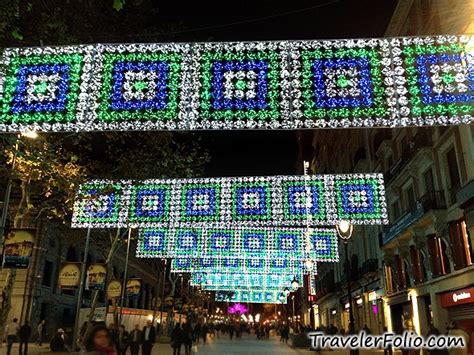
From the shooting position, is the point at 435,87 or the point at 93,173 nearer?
the point at 435,87

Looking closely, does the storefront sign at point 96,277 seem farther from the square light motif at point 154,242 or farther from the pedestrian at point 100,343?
the pedestrian at point 100,343

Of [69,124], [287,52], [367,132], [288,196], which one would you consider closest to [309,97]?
[287,52]

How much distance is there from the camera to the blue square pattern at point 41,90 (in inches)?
370

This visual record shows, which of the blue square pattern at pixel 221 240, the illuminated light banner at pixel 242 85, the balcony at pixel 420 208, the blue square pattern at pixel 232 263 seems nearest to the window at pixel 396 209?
the balcony at pixel 420 208

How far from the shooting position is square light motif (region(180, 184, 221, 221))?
21828mm

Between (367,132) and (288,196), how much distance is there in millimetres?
18518

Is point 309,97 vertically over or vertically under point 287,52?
under

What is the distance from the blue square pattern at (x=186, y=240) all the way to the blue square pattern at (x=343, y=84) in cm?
2319

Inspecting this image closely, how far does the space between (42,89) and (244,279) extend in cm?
4244

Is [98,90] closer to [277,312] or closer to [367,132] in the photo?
[367,132]

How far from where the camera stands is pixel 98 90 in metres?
9.50

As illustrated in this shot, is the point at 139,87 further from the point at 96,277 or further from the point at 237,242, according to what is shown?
the point at 237,242

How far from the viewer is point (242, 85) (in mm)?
9453

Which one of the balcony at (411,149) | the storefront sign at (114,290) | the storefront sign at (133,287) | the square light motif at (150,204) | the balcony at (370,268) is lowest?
the storefront sign at (114,290)
